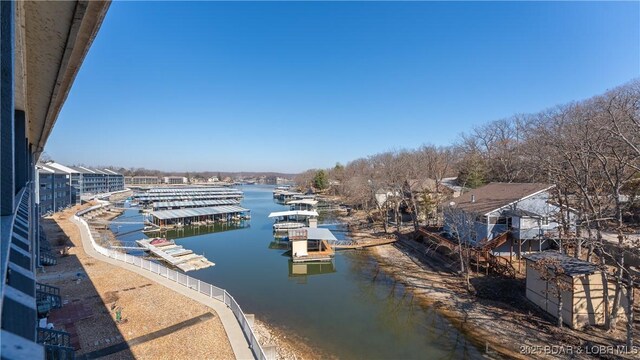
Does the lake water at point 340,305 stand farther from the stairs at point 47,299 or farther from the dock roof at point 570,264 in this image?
the stairs at point 47,299

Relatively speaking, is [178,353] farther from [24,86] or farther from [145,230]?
[145,230]

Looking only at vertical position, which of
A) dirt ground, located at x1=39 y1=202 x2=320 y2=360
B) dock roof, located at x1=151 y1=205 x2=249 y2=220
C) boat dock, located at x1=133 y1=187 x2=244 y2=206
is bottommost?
dirt ground, located at x1=39 y1=202 x2=320 y2=360

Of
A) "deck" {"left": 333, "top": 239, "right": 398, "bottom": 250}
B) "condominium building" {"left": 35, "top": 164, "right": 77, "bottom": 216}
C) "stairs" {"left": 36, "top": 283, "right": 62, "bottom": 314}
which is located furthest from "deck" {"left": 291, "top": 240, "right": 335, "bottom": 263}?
"condominium building" {"left": 35, "top": 164, "right": 77, "bottom": 216}

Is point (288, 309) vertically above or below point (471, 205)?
below

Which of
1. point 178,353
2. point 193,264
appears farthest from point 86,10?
point 193,264

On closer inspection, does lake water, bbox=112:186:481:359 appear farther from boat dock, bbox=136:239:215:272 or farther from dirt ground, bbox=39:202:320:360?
dirt ground, bbox=39:202:320:360

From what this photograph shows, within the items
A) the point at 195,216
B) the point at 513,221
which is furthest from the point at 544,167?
the point at 195,216
